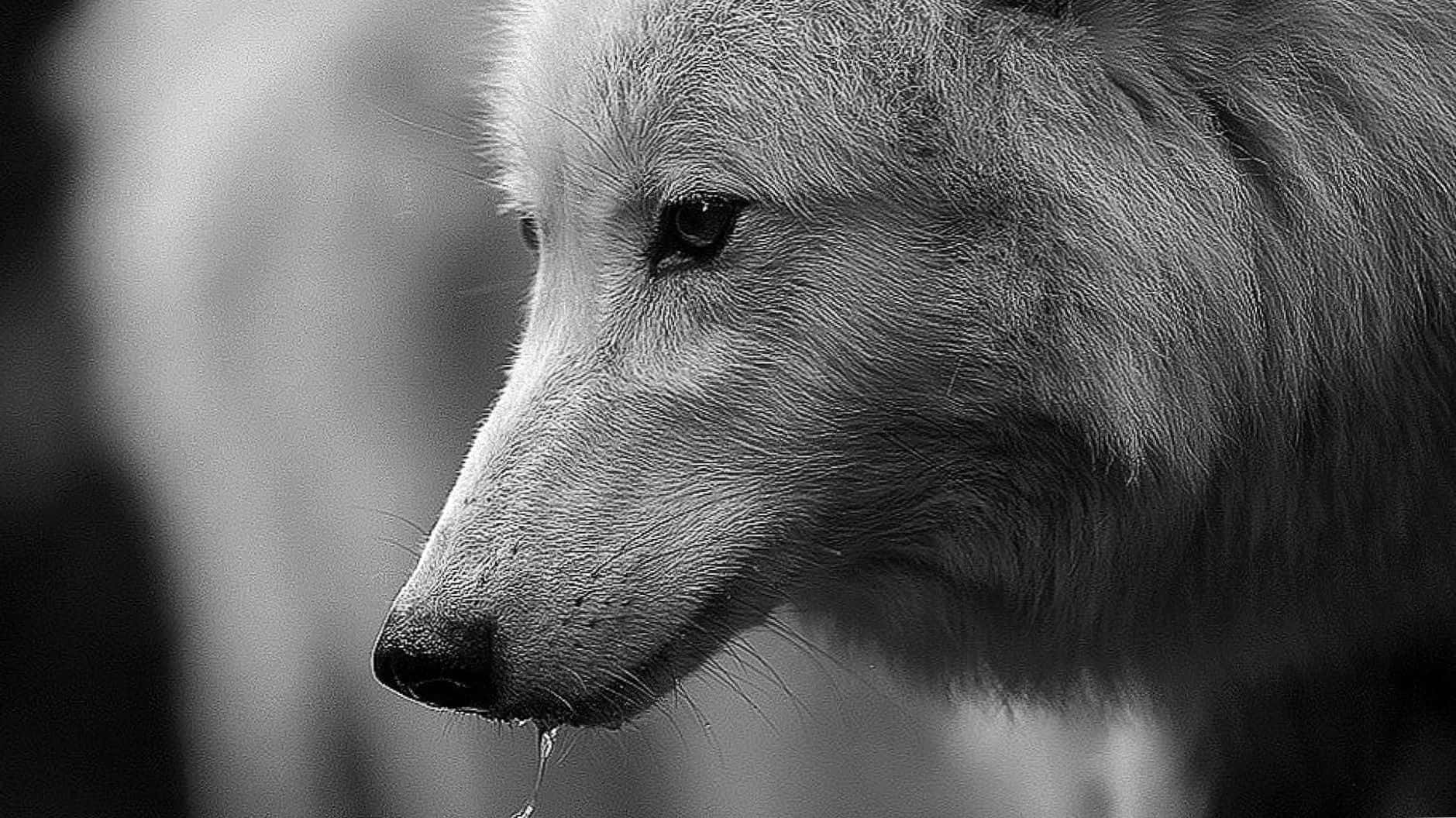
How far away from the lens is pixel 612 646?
44.5 inches

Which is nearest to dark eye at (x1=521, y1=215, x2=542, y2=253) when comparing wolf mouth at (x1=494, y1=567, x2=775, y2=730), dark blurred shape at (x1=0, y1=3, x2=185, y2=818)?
wolf mouth at (x1=494, y1=567, x2=775, y2=730)

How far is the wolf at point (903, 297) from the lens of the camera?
110 cm

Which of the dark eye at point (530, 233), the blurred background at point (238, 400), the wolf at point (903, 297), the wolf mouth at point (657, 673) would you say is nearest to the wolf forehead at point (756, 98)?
the wolf at point (903, 297)

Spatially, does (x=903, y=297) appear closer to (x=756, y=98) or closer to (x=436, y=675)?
(x=756, y=98)

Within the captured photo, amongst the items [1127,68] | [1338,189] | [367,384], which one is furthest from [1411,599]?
[367,384]

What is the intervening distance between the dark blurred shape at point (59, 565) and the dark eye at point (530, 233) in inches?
28.4

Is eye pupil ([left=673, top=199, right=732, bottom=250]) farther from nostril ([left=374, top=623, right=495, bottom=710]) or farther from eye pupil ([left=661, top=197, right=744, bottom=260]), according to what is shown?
nostril ([left=374, top=623, right=495, bottom=710])

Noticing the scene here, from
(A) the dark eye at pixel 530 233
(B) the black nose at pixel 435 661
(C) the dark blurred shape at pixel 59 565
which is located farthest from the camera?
(C) the dark blurred shape at pixel 59 565

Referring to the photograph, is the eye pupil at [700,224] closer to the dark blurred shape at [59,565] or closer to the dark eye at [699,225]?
the dark eye at [699,225]

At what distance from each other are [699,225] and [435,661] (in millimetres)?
295

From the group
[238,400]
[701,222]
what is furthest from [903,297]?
[238,400]

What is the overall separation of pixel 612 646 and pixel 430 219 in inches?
36.8

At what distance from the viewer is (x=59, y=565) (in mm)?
1886

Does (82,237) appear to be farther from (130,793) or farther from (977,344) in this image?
(977,344)
